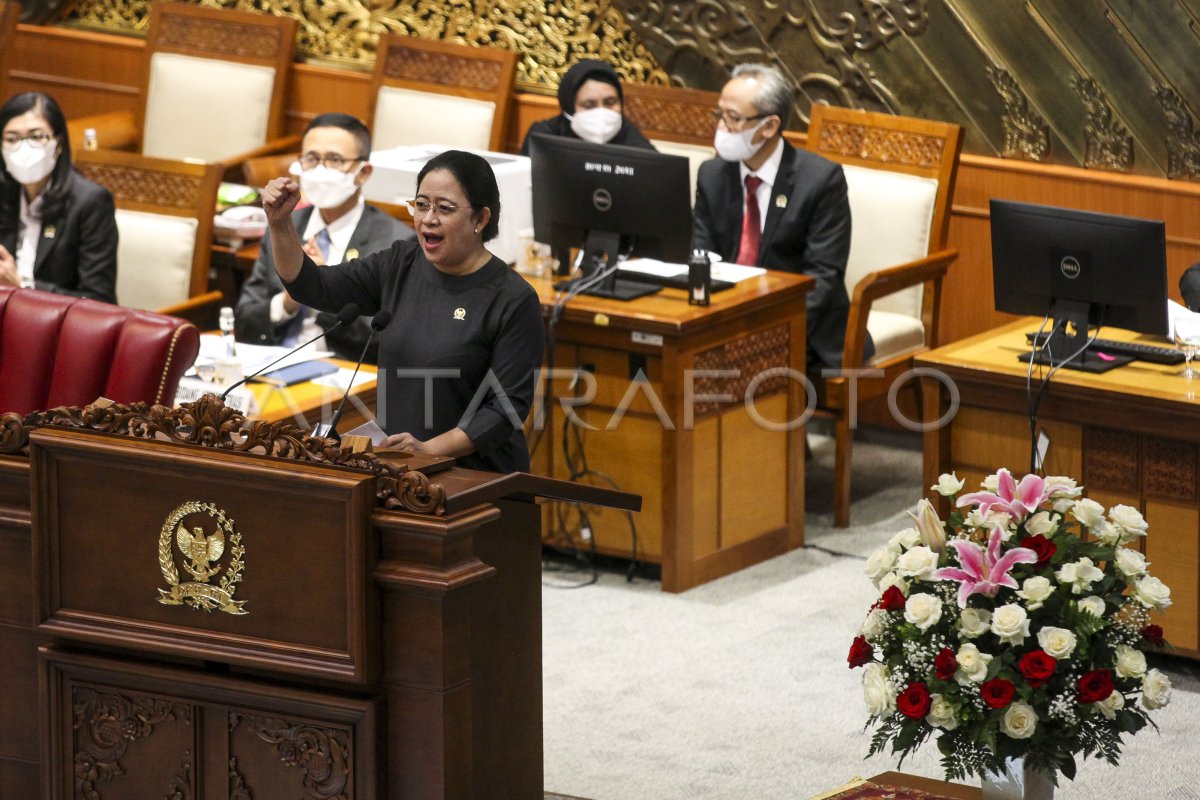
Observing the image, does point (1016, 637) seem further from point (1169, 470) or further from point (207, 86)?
point (207, 86)

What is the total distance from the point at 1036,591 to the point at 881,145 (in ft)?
12.8

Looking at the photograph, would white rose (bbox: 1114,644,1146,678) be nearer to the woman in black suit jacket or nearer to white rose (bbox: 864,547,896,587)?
white rose (bbox: 864,547,896,587)

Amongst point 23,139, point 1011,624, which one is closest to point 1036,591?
point 1011,624

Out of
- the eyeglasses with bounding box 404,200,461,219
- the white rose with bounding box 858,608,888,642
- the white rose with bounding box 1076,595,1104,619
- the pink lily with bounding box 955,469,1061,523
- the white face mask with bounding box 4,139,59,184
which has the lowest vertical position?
the white rose with bounding box 858,608,888,642

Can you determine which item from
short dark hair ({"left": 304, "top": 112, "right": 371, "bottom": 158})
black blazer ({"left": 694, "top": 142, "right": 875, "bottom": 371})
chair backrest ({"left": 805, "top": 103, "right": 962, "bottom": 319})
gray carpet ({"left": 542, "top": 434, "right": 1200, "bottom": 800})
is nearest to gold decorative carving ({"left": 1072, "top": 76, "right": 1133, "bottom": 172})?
chair backrest ({"left": 805, "top": 103, "right": 962, "bottom": 319})

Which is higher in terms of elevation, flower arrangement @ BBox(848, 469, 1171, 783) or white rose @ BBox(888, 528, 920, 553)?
white rose @ BBox(888, 528, 920, 553)

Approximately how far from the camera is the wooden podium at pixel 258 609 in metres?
2.69

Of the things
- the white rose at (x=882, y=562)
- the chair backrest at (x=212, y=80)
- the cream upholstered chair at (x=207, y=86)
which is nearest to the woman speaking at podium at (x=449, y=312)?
the white rose at (x=882, y=562)

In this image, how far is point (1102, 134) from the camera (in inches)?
243

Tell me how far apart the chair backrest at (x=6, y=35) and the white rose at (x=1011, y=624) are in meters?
6.54

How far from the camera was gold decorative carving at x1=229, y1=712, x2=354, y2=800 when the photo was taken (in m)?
2.75

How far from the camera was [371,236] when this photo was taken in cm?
521

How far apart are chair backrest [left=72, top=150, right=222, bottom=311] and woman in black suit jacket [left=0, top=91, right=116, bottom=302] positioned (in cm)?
29

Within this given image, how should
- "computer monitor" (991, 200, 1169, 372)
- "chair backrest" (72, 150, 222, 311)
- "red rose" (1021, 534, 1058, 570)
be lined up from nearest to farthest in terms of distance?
"red rose" (1021, 534, 1058, 570) < "computer monitor" (991, 200, 1169, 372) < "chair backrest" (72, 150, 222, 311)
